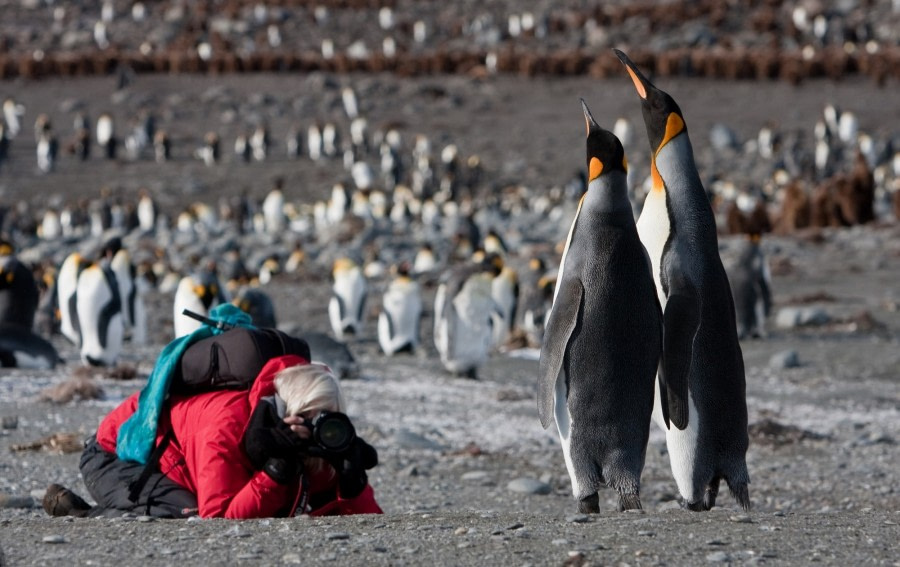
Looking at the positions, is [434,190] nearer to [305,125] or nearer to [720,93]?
[305,125]

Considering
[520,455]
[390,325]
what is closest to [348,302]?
[390,325]

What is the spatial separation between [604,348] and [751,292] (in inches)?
329

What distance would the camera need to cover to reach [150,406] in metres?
3.97

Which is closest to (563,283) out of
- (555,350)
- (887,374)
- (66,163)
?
(555,350)

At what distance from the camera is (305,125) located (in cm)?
3638

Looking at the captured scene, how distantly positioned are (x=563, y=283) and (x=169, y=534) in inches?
62.4

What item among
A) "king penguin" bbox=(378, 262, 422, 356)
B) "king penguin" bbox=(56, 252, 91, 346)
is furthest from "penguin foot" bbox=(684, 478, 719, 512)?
"king penguin" bbox=(378, 262, 422, 356)

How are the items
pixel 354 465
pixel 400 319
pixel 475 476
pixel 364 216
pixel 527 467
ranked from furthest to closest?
pixel 364 216 → pixel 400 319 → pixel 527 467 → pixel 475 476 → pixel 354 465

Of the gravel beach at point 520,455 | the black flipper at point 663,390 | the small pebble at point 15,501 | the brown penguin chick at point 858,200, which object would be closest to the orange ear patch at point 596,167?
the black flipper at point 663,390

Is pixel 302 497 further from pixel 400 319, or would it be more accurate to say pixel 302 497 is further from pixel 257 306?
pixel 400 319

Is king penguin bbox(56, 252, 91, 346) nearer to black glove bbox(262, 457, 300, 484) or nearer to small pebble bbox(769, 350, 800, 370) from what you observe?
small pebble bbox(769, 350, 800, 370)

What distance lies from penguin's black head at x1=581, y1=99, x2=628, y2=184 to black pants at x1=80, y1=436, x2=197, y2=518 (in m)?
1.62

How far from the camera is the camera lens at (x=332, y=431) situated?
361 cm

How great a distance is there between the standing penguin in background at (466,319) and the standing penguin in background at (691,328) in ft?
17.3
